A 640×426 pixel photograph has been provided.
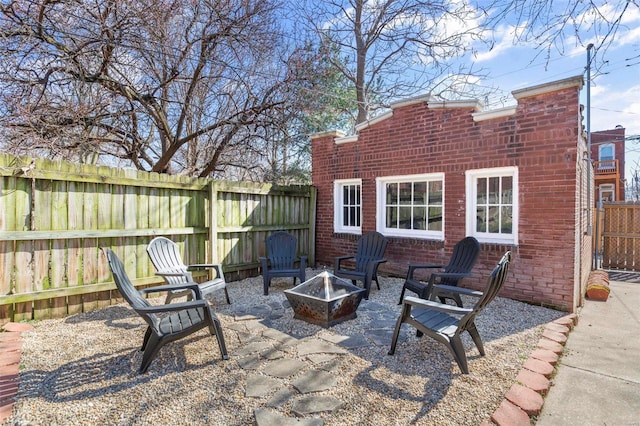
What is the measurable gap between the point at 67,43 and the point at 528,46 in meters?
6.42

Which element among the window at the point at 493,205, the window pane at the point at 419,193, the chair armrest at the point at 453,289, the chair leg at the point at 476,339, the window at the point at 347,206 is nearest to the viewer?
the chair leg at the point at 476,339

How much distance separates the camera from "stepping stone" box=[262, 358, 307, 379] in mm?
2715

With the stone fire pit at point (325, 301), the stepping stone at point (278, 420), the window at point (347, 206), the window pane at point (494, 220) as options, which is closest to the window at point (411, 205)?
the window at point (347, 206)

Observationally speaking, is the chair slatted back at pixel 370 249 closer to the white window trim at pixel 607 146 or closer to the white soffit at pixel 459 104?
the white soffit at pixel 459 104

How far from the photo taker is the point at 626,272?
313 inches

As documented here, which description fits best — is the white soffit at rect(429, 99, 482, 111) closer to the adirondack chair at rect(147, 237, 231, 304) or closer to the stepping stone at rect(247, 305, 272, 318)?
the stepping stone at rect(247, 305, 272, 318)

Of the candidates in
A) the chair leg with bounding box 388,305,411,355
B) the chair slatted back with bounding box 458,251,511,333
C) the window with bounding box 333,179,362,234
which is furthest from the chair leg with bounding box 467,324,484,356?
the window with bounding box 333,179,362,234

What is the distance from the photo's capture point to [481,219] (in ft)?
17.7

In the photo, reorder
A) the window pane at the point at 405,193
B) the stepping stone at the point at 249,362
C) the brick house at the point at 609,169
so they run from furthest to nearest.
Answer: the brick house at the point at 609,169 < the window pane at the point at 405,193 < the stepping stone at the point at 249,362

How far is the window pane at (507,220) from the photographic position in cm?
510

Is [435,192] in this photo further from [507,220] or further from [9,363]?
[9,363]

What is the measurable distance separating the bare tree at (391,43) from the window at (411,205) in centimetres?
301

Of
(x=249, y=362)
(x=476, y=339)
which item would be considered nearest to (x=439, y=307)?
(x=476, y=339)

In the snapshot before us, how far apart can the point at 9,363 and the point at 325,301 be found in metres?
2.78
